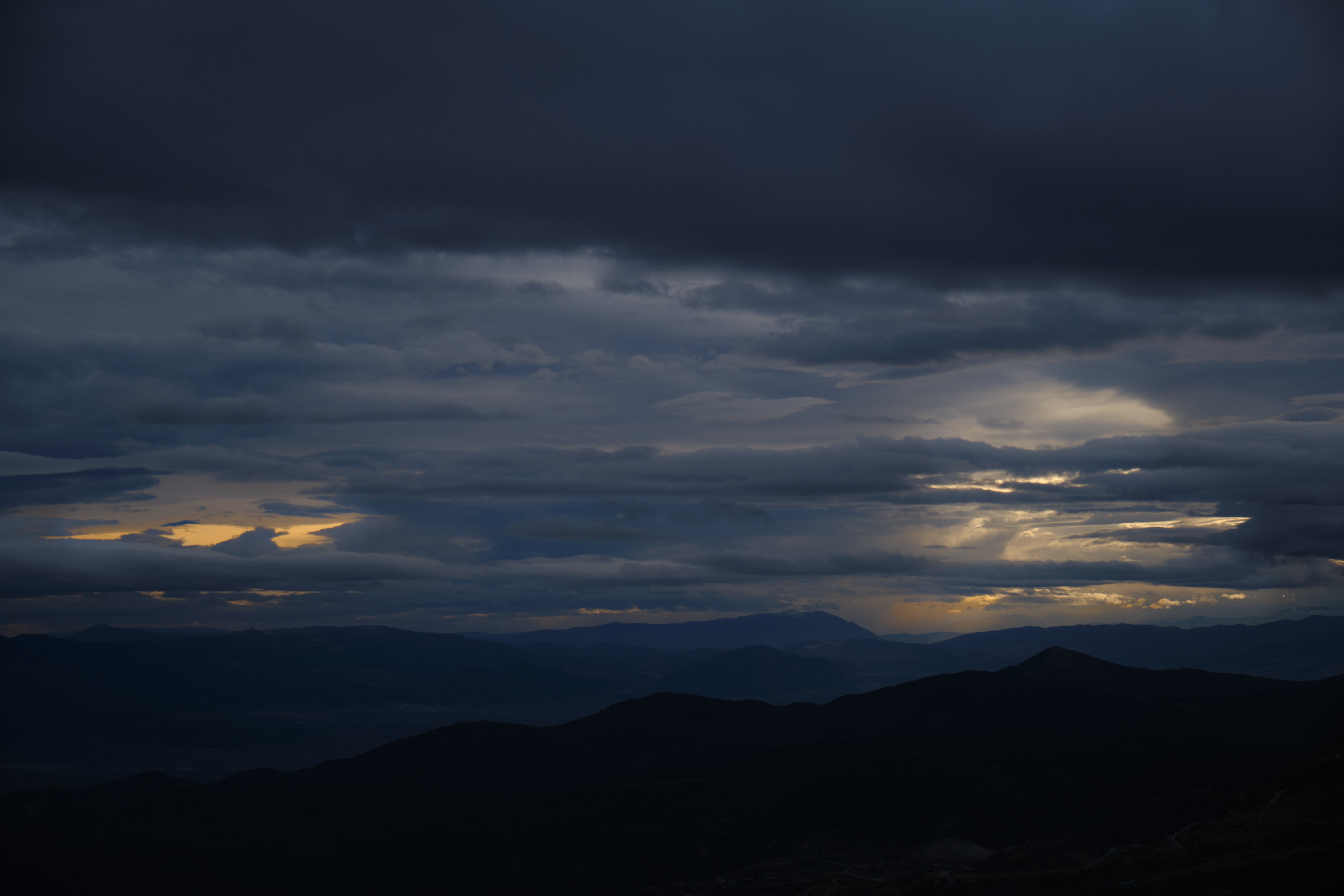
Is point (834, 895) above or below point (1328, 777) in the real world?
below

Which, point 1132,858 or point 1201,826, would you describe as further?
point 1201,826

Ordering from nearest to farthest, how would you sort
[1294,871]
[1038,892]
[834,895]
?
[1294,871] < [1038,892] < [834,895]

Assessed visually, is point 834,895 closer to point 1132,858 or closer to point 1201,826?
point 1132,858

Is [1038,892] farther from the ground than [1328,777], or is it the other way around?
[1328,777]

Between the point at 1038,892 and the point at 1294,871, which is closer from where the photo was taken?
the point at 1294,871

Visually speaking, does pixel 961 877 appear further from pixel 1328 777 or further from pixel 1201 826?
pixel 1328 777

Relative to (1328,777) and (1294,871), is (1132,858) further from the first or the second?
(1328,777)

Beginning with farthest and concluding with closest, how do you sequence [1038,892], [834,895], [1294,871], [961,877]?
[834,895], [961,877], [1038,892], [1294,871]

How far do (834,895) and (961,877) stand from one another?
80.1ft

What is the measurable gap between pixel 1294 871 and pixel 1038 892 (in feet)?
112

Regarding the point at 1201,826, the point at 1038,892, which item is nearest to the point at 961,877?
the point at 1038,892

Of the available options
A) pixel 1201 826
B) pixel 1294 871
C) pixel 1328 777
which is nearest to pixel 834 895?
pixel 1201 826

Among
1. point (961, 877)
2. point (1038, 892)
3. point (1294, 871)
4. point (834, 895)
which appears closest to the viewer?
point (1294, 871)

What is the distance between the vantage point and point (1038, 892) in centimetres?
15412
